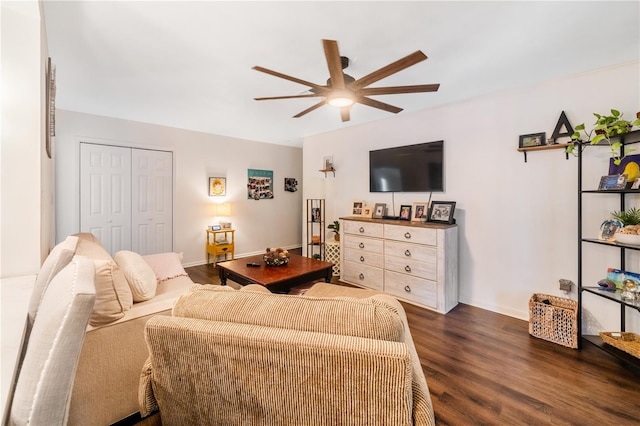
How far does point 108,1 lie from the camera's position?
158 centimetres

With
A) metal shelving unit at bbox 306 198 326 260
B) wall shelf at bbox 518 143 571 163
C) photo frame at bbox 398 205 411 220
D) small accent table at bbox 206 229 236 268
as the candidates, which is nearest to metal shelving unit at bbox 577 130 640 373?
wall shelf at bbox 518 143 571 163

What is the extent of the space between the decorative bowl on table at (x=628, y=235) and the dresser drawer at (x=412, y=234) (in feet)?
4.26

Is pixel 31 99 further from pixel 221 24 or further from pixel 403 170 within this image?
pixel 403 170

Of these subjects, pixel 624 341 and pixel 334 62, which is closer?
pixel 334 62

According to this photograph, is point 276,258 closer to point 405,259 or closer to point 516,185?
point 405,259

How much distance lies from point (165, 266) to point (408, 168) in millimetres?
3032

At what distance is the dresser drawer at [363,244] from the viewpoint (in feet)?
11.1

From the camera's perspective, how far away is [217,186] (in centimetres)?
496

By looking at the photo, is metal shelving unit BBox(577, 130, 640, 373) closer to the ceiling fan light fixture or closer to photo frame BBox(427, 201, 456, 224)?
photo frame BBox(427, 201, 456, 224)

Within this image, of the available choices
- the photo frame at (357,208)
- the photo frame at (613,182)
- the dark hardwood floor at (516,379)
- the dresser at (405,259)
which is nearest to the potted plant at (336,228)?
the photo frame at (357,208)

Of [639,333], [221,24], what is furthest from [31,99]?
[639,333]

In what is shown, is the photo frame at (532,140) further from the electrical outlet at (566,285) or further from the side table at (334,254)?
the side table at (334,254)

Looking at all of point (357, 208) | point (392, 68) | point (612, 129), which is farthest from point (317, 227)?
point (612, 129)

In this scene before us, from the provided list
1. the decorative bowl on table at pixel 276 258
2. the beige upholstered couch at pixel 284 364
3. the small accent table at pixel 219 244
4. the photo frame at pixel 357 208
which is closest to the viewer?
the beige upholstered couch at pixel 284 364
